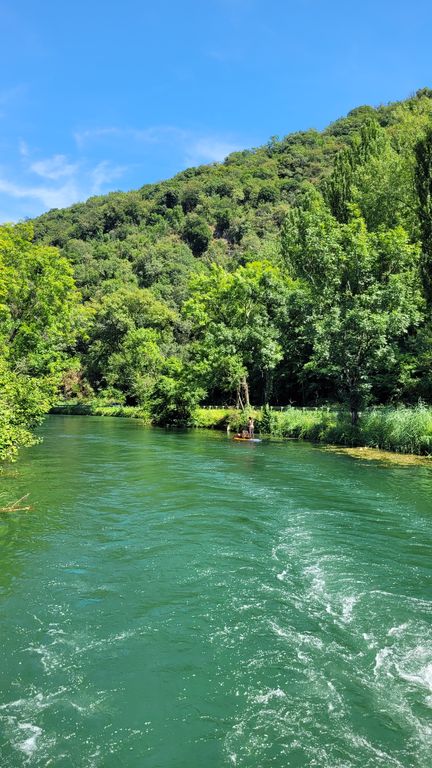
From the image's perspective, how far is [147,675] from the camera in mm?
5734

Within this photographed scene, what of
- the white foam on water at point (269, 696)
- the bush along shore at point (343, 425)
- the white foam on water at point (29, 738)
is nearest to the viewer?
the white foam on water at point (29, 738)

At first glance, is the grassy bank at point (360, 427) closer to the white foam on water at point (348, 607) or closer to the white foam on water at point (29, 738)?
the white foam on water at point (348, 607)

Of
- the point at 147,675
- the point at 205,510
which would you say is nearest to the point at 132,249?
the point at 205,510

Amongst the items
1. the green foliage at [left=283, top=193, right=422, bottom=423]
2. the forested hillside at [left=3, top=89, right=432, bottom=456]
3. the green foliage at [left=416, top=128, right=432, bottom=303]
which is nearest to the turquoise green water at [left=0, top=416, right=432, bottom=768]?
the forested hillside at [left=3, top=89, right=432, bottom=456]

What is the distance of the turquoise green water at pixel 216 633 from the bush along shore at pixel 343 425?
9.46 meters

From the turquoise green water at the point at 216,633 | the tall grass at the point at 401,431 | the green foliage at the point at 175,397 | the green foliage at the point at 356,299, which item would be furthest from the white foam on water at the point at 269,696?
the green foliage at the point at 175,397

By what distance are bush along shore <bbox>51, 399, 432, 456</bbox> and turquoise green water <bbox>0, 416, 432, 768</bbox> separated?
946 centimetres

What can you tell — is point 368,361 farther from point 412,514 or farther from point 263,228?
point 263,228

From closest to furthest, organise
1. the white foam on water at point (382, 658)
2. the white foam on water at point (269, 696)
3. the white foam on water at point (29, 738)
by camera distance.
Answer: the white foam on water at point (29, 738), the white foam on water at point (269, 696), the white foam on water at point (382, 658)

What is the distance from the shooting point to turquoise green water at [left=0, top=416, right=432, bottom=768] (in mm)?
4652

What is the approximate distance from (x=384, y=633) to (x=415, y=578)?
227 centimetres

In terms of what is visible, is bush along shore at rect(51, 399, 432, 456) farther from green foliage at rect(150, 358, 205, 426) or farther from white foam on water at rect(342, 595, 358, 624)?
white foam on water at rect(342, 595, 358, 624)

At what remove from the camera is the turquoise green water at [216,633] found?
4652mm

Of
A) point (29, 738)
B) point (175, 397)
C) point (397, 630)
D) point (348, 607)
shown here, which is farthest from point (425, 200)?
point (29, 738)
